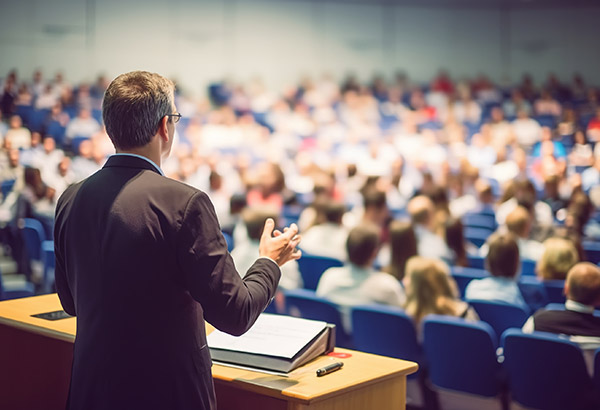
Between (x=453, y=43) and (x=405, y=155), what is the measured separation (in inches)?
207

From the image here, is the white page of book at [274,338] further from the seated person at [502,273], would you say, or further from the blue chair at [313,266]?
the blue chair at [313,266]

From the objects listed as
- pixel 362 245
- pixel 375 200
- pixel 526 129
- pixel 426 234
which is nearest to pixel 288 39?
pixel 526 129

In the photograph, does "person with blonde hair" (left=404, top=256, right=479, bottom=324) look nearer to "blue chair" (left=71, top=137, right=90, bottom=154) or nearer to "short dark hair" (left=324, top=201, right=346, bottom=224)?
"short dark hair" (left=324, top=201, right=346, bottom=224)

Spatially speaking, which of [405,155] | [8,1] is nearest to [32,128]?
[8,1]

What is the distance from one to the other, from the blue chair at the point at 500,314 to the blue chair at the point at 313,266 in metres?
1.29

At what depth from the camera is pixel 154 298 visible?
135cm

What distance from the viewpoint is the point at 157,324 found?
135 cm

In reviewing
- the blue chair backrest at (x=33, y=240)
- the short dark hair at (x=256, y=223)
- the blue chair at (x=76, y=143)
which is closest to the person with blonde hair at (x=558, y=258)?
the short dark hair at (x=256, y=223)

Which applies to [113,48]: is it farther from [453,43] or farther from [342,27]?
[453,43]

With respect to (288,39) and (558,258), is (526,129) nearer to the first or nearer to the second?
(288,39)

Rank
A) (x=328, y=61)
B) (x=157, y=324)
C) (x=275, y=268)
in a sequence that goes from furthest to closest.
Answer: (x=328, y=61) < (x=275, y=268) < (x=157, y=324)

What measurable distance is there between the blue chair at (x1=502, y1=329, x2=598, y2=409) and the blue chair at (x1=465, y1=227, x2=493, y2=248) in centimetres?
326

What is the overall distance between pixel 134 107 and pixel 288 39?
13602mm

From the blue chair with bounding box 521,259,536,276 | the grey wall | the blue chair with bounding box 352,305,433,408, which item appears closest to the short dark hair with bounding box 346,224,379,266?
the blue chair with bounding box 352,305,433,408
